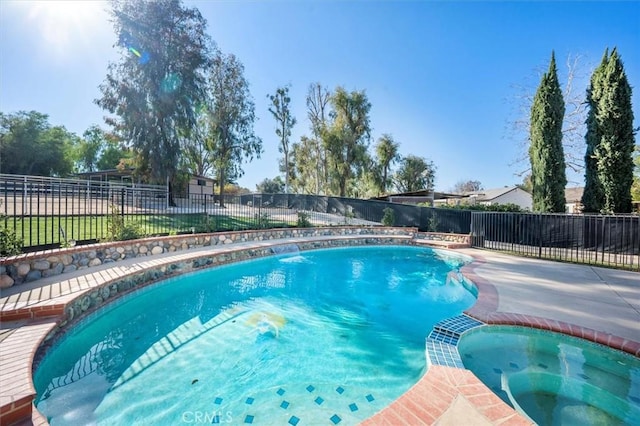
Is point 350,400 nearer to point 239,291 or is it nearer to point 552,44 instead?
point 239,291

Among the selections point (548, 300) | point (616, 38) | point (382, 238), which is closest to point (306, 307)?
point (548, 300)

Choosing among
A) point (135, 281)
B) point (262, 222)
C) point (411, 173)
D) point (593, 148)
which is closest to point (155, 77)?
point (262, 222)

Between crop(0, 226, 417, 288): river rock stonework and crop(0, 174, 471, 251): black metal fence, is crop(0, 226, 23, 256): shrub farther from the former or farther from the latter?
crop(0, 226, 417, 288): river rock stonework

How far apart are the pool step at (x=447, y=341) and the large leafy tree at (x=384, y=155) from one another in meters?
24.0

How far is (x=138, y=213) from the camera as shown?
9.67 meters

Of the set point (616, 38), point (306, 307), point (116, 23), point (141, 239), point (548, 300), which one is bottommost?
point (306, 307)

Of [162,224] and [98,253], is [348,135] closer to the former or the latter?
[162,224]

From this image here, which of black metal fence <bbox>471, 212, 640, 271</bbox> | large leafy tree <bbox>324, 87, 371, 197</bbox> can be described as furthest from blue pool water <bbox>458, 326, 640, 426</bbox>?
large leafy tree <bbox>324, 87, 371, 197</bbox>

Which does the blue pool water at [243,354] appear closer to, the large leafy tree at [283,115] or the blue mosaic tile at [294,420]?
the blue mosaic tile at [294,420]

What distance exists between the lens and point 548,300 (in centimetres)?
465

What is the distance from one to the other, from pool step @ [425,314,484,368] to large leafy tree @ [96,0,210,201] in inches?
685

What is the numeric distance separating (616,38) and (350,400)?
52.3 feet

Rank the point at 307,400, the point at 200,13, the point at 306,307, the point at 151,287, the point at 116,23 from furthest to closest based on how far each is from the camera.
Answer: the point at 200,13, the point at 116,23, the point at 151,287, the point at 306,307, the point at 307,400

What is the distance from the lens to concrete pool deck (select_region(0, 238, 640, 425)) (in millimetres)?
2033
